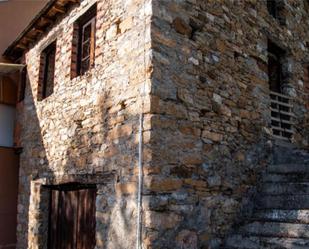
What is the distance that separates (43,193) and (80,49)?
217cm

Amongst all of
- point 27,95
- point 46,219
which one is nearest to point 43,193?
point 46,219

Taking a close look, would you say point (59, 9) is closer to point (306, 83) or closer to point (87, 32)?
point (87, 32)

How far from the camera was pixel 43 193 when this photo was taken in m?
5.30

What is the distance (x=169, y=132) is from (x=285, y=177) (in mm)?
1671

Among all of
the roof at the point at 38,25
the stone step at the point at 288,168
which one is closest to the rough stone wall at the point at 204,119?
the stone step at the point at 288,168

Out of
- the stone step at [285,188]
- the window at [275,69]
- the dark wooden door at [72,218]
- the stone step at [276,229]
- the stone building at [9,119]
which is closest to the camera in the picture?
the stone step at [276,229]

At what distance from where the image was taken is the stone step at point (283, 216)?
3571 millimetres

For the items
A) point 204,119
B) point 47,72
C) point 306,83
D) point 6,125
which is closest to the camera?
point 204,119

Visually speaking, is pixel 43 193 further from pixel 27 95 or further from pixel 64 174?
pixel 27 95

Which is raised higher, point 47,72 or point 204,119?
point 47,72

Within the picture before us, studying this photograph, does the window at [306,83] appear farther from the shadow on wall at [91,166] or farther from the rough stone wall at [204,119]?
the shadow on wall at [91,166]

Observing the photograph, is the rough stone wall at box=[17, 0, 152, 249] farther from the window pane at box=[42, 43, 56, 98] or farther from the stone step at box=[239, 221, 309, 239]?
the stone step at box=[239, 221, 309, 239]

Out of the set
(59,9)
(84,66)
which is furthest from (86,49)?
(59,9)

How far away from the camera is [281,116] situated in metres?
5.38
